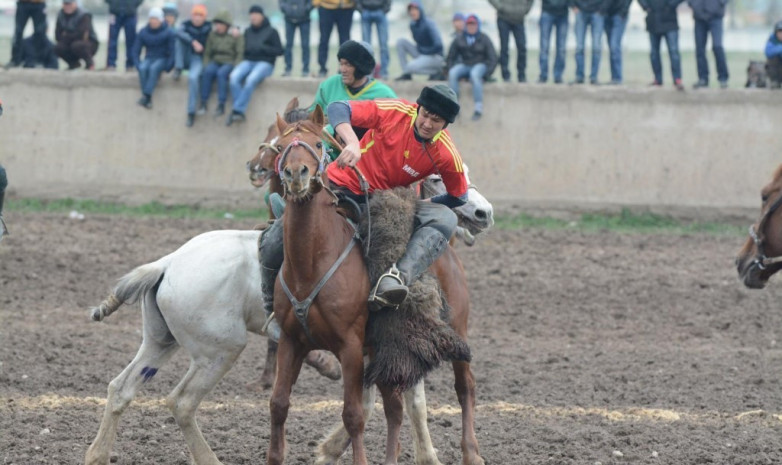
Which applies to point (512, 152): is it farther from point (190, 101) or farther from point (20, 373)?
point (20, 373)

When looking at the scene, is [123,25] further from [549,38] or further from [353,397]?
[353,397]

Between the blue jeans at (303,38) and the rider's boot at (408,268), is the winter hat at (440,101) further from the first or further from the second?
the blue jeans at (303,38)

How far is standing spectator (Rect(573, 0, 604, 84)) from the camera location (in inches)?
599

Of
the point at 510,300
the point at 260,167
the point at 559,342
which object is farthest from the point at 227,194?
the point at 260,167

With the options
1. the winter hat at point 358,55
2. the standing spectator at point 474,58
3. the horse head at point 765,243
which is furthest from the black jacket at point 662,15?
the winter hat at point 358,55

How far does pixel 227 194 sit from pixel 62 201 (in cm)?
229

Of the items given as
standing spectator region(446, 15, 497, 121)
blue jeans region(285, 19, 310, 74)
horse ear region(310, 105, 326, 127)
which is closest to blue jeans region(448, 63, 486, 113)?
standing spectator region(446, 15, 497, 121)

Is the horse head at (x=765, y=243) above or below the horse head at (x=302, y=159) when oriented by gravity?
below

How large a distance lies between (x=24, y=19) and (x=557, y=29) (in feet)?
25.2

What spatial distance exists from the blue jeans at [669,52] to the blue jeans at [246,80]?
530 cm

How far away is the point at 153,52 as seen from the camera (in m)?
→ 15.6

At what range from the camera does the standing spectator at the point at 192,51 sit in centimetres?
1550

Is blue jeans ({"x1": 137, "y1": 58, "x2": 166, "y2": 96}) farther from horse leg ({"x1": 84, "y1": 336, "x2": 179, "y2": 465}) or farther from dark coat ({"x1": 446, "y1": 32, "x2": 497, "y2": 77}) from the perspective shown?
horse leg ({"x1": 84, "y1": 336, "x2": 179, "y2": 465})

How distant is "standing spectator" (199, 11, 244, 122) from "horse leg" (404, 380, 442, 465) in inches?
360
